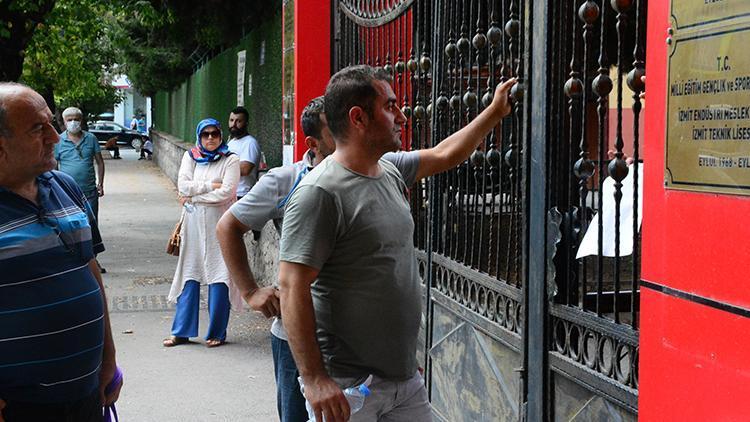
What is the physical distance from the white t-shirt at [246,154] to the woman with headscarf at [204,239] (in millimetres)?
1514

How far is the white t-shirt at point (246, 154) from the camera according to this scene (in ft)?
34.0

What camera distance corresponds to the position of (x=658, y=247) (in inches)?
101

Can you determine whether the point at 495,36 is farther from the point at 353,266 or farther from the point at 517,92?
the point at 353,266

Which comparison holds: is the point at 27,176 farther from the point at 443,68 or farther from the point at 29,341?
the point at 443,68

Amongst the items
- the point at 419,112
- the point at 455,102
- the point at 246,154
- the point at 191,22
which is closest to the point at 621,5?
the point at 455,102

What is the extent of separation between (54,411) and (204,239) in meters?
5.46

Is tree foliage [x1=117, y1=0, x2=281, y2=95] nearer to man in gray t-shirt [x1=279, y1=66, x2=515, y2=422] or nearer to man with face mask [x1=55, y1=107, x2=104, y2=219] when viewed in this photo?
man with face mask [x1=55, y1=107, x2=104, y2=219]

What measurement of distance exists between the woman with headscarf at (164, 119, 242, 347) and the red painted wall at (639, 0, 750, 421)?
20.6 ft

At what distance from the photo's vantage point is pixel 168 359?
Answer: 321 inches

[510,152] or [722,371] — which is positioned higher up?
[510,152]

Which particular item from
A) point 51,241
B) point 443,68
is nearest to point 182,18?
point 443,68

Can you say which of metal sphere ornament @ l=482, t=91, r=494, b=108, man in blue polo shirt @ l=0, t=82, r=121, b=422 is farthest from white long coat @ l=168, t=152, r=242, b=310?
man in blue polo shirt @ l=0, t=82, r=121, b=422

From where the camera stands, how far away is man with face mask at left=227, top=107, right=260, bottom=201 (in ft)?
34.0

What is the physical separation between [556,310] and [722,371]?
180 centimetres
